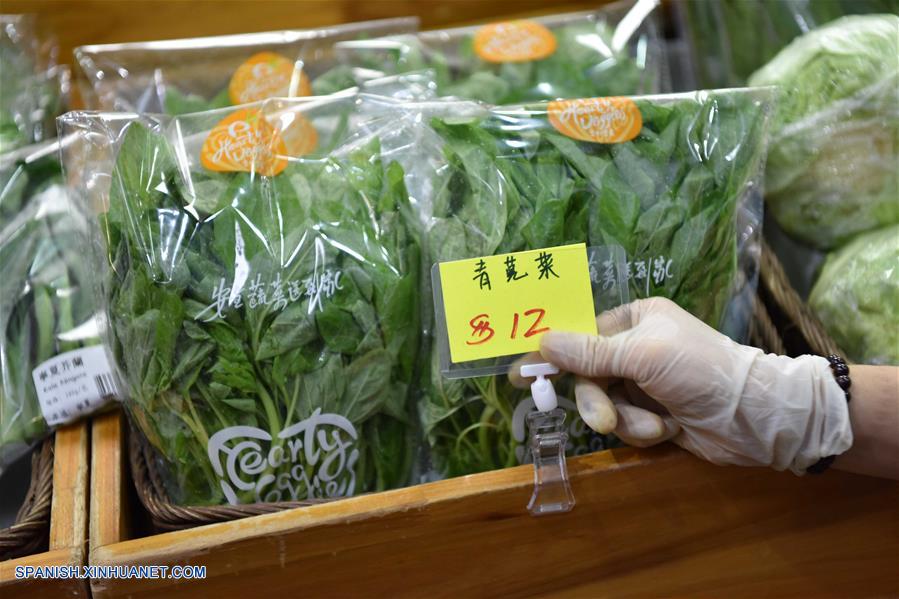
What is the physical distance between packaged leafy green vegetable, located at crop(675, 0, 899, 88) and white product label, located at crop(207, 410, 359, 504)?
1032 millimetres

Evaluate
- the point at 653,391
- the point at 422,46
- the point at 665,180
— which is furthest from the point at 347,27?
the point at 653,391

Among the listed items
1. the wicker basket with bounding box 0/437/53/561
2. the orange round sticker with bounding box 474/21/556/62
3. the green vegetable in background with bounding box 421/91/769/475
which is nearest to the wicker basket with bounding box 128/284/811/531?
the wicker basket with bounding box 0/437/53/561

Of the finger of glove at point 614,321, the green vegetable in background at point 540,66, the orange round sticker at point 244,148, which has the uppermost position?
the green vegetable in background at point 540,66

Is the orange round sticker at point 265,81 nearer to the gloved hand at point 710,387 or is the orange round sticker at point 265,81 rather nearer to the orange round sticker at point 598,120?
the orange round sticker at point 598,120

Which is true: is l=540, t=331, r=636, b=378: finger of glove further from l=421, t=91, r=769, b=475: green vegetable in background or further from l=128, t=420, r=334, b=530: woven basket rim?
l=128, t=420, r=334, b=530: woven basket rim

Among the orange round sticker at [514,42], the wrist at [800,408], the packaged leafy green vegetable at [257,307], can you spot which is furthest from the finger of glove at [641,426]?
the orange round sticker at [514,42]

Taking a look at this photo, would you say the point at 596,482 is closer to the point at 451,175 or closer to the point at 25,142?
the point at 451,175

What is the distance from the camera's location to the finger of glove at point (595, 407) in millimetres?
810

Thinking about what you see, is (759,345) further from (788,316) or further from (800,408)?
(800,408)

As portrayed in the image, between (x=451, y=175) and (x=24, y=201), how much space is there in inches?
27.2

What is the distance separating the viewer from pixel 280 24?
1.53 metres

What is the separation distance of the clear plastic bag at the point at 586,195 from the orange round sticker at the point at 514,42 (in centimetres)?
42

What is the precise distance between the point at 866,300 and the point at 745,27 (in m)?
0.62

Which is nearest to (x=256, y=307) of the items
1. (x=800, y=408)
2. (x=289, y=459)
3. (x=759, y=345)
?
(x=289, y=459)
